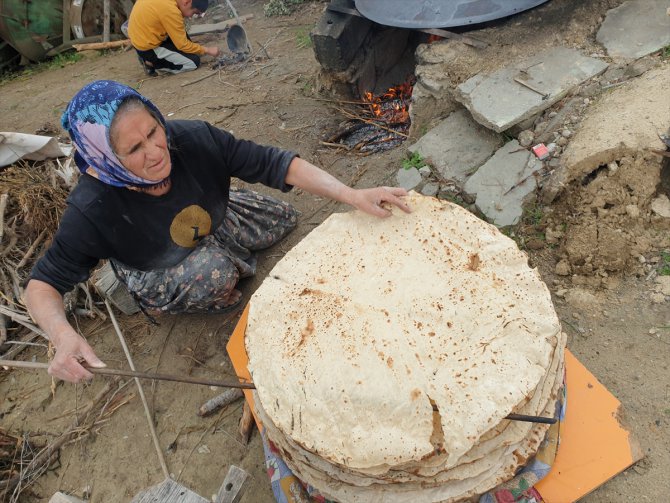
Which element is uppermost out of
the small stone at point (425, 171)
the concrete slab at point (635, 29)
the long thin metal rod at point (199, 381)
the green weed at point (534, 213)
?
the concrete slab at point (635, 29)

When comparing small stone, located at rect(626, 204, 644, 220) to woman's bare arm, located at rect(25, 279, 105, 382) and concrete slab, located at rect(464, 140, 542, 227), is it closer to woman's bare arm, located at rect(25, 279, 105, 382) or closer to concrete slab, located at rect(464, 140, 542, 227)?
concrete slab, located at rect(464, 140, 542, 227)

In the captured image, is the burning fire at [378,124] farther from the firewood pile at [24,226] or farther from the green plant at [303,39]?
the firewood pile at [24,226]

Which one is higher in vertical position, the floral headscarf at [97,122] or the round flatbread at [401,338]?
the floral headscarf at [97,122]

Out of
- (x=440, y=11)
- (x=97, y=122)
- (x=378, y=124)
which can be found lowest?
(x=378, y=124)

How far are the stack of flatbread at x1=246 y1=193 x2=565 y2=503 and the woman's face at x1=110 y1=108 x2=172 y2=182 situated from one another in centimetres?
79

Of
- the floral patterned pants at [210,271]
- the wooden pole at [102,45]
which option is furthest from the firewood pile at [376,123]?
the wooden pole at [102,45]

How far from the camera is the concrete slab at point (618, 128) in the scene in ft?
8.38

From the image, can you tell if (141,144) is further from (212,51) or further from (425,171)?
(212,51)

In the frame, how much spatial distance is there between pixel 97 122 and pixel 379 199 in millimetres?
1267

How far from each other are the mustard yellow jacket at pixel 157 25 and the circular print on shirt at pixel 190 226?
14.8 ft

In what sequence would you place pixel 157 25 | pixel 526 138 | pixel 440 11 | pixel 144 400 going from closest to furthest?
pixel 144 400, pixel 526 138, pixel 440 11, pixel 157 25

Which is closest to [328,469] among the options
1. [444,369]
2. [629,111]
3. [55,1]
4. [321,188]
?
[444,369]

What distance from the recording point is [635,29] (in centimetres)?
299

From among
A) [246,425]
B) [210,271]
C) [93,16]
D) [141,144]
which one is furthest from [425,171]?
[93,16]
